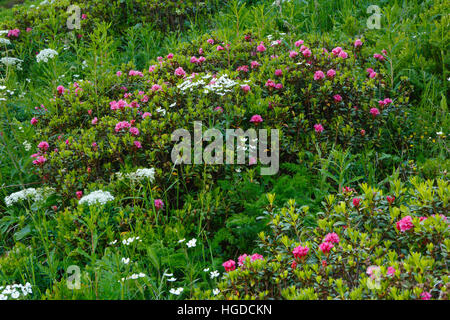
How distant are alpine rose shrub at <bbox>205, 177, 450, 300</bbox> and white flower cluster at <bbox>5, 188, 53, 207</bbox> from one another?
1769 mm

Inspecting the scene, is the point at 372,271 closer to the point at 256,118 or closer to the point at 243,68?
the point at 256,118

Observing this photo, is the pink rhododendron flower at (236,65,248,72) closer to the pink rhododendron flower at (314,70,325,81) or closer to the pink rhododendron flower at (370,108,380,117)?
the pink rhododendron flower at (314,70,325,81)

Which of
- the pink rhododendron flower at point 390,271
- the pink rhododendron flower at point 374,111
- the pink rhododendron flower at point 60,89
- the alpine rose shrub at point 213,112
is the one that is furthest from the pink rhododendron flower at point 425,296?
the pink rhododendron flower at point 60,89

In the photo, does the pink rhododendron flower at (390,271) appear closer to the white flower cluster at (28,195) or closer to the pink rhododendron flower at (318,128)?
the pink rhododendron flower at (318,128)

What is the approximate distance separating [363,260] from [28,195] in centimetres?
237

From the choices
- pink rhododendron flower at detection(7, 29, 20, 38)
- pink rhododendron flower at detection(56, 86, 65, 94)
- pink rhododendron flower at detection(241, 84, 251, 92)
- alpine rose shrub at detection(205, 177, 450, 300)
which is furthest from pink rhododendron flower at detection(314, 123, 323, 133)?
pink rhododendron flower at detection(7, 29, 20, 38)

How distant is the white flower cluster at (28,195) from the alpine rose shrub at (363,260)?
1.77 m

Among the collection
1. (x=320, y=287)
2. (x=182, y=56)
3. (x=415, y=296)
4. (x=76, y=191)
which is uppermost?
(x=182, y=56)

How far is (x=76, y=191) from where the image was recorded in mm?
3389

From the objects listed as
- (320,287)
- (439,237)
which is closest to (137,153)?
(320,287)

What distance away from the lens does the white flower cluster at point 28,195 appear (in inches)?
126

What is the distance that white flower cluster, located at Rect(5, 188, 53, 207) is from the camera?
320cm

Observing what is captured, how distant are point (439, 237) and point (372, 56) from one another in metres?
3.04

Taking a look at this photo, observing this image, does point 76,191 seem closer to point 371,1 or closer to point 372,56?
point 372,56
